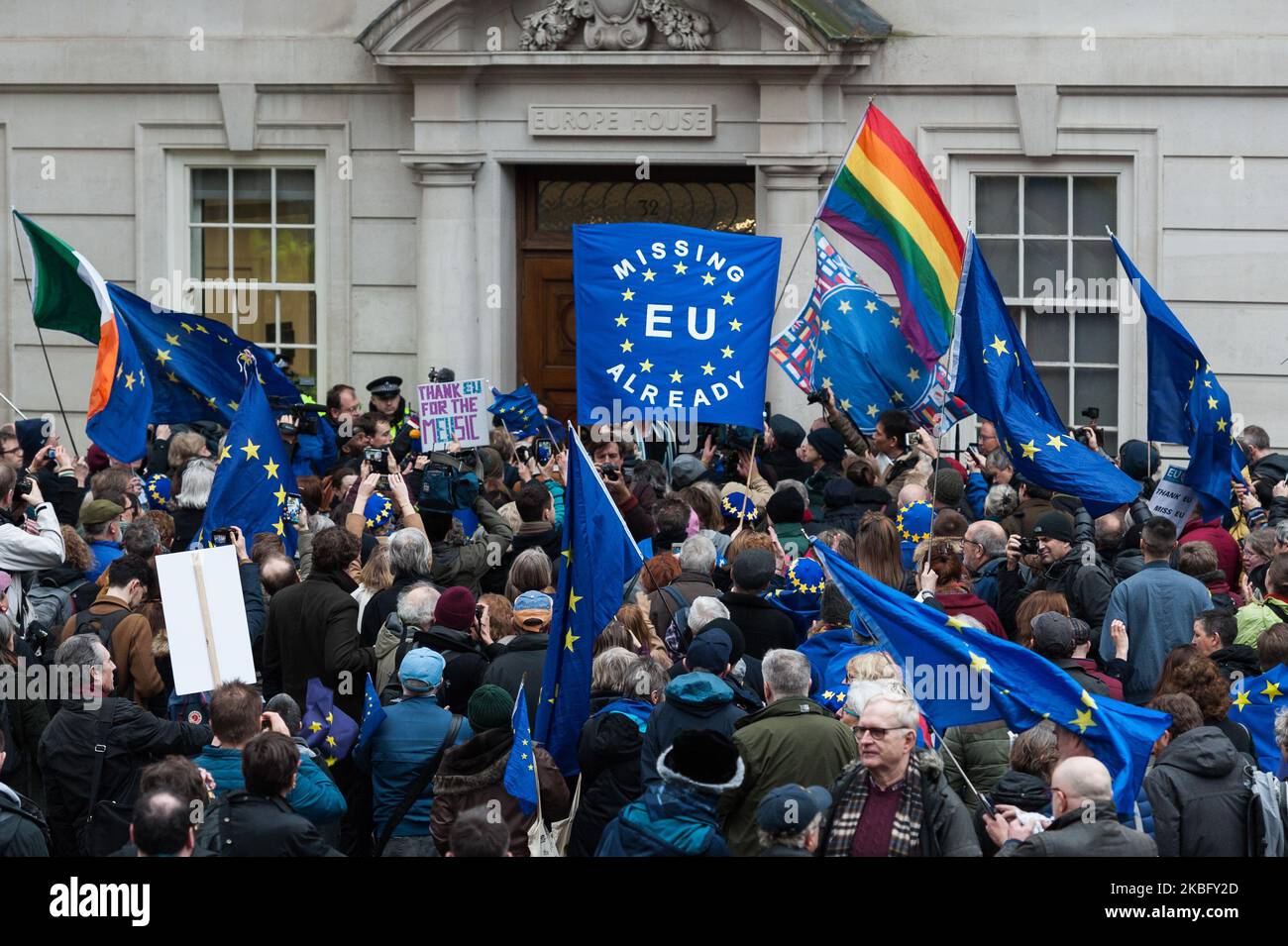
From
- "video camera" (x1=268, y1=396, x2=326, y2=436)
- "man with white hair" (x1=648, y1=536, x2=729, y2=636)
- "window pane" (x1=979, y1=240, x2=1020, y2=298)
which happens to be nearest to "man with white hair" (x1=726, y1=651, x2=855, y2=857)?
"man with white hair" (x1=648, y1=536, x2=729, y2=636)

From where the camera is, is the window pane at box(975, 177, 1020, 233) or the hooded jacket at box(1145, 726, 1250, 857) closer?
the hooded jacket at box(1145, 726, 1250, 857)

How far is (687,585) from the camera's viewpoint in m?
9.34

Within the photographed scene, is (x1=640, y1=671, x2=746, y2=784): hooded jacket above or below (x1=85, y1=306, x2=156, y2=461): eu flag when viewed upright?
below

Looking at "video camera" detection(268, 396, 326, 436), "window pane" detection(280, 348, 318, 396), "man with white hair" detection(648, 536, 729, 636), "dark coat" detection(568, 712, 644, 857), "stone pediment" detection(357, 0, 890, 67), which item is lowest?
"dark coat" detection(568, 712, 644, 857)

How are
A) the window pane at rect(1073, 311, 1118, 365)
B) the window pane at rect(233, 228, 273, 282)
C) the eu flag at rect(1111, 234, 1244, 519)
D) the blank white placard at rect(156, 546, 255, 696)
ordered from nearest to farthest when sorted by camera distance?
the blank white placard at rect(156, 546, 255, 696) < the eu flag at rect(1111, 234, 1244, 519) < the window pane at rect(1073, 311, 1118, 365) < the window pane at rect(233, 228, 273, 282)

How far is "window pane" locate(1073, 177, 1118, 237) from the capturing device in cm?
1548

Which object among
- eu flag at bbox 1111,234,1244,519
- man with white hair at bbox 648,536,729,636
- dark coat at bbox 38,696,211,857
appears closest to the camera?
dark coat at bbox 38,696,211,857

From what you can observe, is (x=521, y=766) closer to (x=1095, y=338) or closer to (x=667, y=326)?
(x=667, y=326)

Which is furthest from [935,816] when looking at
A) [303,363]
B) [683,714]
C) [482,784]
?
[303,363]

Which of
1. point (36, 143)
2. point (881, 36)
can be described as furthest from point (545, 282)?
point (36, 143)

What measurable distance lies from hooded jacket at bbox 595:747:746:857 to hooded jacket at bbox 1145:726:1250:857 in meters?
1.52

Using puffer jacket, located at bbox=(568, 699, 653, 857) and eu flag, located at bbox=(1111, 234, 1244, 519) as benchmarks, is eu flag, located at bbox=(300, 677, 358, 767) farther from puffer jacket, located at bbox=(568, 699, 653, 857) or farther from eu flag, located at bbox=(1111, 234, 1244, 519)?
eu flag, located at bbox=(1111, 234, 1244, 519)

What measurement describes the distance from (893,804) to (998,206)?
10.2 m

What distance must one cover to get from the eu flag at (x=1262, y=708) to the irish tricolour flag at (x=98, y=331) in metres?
6.59
